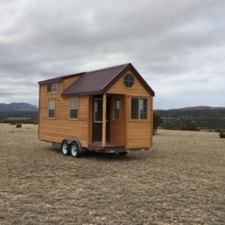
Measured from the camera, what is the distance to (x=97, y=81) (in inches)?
557

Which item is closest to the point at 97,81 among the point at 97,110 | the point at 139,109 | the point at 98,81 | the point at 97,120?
the point at 98,81

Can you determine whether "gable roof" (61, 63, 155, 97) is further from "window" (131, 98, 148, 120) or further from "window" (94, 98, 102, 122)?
"window" (94, 98, 102, 122)

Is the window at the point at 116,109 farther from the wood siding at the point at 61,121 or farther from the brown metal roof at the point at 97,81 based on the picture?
the wood siding at the point at 61,121

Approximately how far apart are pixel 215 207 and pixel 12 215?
12.1 feet

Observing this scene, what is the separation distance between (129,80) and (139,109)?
1.22 m

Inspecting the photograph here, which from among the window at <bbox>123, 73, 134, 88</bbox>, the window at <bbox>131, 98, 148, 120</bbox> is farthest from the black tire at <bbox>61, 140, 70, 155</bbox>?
the window at <bbox>123, 73, 134, 88</bbox>

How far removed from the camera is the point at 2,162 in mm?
12328

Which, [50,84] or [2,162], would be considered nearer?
[2,162]

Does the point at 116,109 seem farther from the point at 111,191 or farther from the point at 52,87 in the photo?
the point at 111,191

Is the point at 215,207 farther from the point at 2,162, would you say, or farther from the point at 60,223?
the point at 2,162

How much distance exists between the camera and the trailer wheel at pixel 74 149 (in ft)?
46.6

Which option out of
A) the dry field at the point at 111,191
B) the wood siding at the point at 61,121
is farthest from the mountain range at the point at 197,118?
the dry field at the point at 111,191

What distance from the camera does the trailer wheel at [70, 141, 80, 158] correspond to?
559 inches

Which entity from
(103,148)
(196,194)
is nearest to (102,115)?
(103,148)
